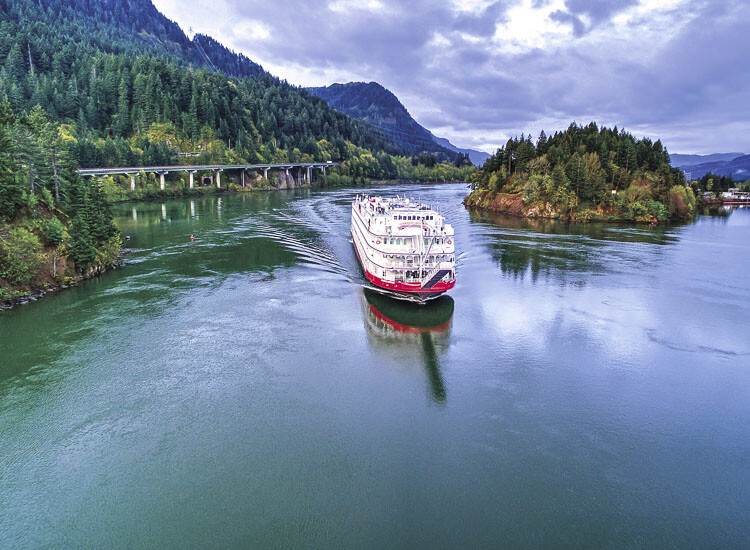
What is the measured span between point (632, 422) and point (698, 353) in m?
14.5

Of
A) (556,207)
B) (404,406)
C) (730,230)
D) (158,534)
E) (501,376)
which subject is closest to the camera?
(158,534)

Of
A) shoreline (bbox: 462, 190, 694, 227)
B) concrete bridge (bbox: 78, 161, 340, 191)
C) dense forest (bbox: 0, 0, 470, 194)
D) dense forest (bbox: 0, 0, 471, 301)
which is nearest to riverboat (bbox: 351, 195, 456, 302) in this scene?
dense forest (bbox: 0, 0, 471, 301)

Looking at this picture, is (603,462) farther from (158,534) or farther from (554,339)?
(158,534)

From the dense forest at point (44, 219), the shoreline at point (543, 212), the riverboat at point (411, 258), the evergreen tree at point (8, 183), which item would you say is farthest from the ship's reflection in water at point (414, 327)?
the shoreline at point (543, 212)

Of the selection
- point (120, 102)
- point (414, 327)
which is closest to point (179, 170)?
point (120, 102)

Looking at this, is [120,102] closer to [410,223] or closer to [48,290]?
[48,290]

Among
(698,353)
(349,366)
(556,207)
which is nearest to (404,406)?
(349,366)

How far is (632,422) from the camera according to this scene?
84.4ft

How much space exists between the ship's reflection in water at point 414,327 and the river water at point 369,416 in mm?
279

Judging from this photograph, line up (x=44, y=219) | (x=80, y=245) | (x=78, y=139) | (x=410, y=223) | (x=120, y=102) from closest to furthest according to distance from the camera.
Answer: (x=44, y=219) < (x=80, y=245) < (x=410, y=223) < (x=78, y=139) < (x=120, y=102)

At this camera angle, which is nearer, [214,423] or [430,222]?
[214,423]

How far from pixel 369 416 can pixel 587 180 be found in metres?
104

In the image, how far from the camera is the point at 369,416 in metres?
25.6

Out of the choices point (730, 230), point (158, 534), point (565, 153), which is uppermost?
point (565, 153)
